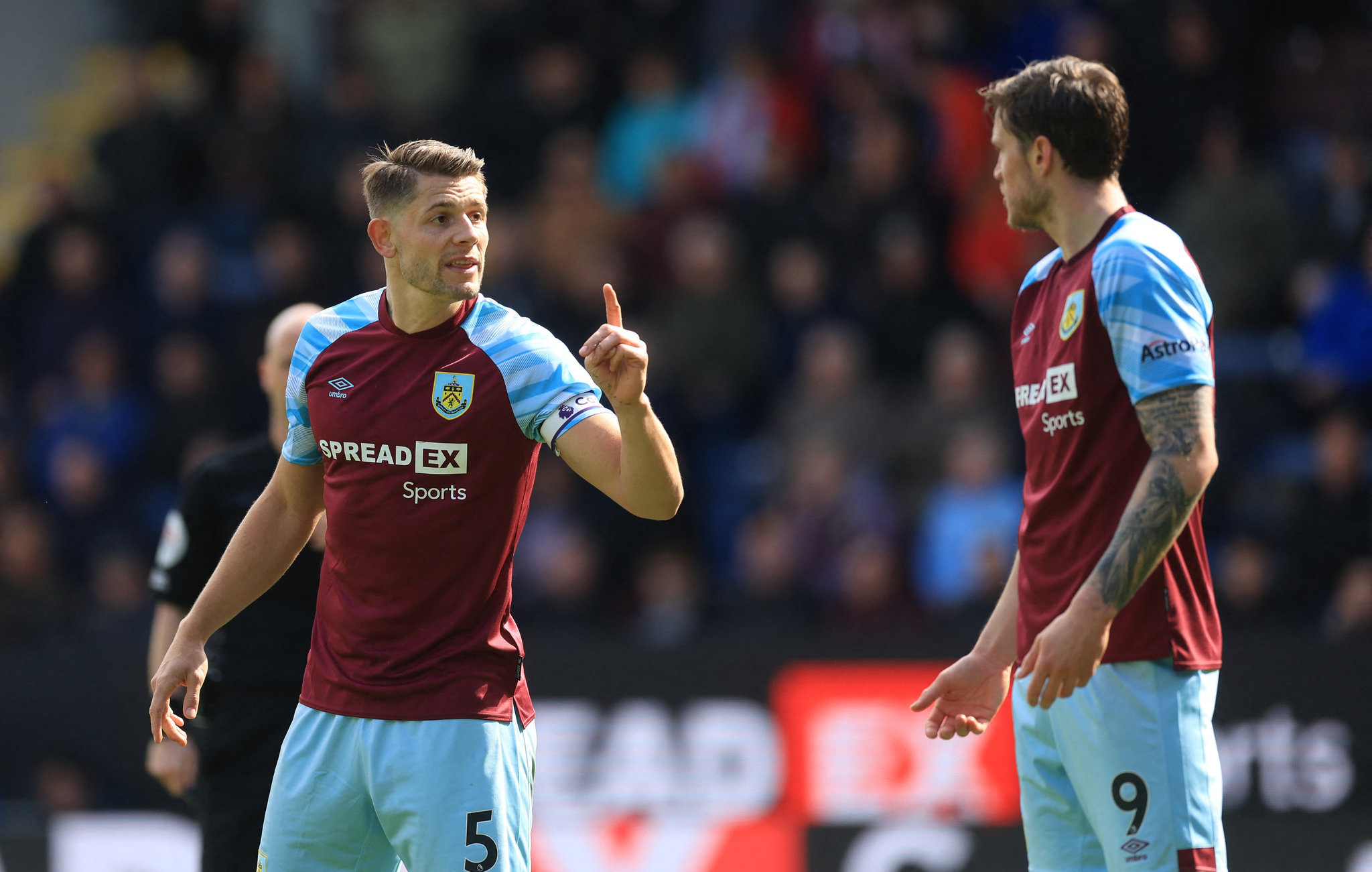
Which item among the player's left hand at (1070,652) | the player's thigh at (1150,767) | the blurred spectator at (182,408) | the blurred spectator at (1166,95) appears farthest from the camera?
Result: the blurred spectator at (182,408)

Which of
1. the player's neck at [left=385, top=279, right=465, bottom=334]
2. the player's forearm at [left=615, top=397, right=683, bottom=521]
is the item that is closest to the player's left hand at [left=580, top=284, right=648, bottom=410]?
the player's forearm at [left=615, top=397, right=683, bottom=521]

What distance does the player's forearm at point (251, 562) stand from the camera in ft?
14.0

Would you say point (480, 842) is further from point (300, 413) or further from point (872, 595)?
point (872, 595)

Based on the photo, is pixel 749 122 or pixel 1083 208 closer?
pixel 1083 208

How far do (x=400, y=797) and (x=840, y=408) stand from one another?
21.8 ft

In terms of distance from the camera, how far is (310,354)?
4246mm

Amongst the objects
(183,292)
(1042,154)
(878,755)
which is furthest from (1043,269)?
(183,292)

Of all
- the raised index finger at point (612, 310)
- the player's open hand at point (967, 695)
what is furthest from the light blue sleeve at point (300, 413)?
the player's open hand at point (967, 695)

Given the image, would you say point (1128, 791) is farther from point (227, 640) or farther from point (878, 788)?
point (878, 788)

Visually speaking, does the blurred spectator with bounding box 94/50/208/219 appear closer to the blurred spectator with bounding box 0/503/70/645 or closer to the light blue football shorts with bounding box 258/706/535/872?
the blurred spectator with bounding box 0/503/70/645

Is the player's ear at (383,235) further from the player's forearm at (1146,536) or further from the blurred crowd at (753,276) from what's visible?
the blurred crowd at (753,276)

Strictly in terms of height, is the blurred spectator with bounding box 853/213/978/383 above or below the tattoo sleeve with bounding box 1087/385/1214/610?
above

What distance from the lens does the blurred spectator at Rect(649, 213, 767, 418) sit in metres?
10.7

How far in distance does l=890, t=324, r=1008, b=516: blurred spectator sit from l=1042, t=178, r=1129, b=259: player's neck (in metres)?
5.91
